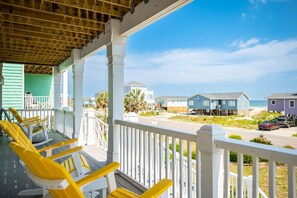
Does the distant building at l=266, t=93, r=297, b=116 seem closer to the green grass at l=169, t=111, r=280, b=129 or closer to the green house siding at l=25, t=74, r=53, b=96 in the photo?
the green grass at l=169, t=111, r=280, b=129

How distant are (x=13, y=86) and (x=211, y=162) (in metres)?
9.74

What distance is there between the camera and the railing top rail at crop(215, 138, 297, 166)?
1.30 metres

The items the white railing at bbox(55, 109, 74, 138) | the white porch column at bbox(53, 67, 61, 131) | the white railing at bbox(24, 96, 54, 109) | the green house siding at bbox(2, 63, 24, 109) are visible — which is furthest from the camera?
the white railing at bbox(24, 96, 54, 109)

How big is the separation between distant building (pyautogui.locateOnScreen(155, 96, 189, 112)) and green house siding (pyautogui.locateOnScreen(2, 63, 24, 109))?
5.77 metres

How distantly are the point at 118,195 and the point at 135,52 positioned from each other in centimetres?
3648

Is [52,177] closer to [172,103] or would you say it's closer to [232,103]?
[232,103]

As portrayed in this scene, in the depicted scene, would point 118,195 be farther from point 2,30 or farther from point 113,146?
point 2,30

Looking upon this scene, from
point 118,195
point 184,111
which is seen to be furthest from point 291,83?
point 118,195

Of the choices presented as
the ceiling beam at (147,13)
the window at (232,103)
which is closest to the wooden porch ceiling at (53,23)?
the ceiling beam at (147,13)

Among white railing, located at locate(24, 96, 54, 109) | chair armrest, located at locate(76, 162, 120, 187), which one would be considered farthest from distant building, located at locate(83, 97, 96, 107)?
chair armrest, located at locate(76, 162, 120, 187)

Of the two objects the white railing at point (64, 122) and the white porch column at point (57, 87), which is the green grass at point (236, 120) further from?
the white porch column at point (57, 87)

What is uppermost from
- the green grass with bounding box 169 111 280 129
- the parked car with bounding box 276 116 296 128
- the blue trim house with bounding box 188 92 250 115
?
the blue trim house with bounding box 188 92 250 115

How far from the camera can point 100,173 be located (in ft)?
5.24

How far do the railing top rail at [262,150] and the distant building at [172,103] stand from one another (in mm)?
5156
